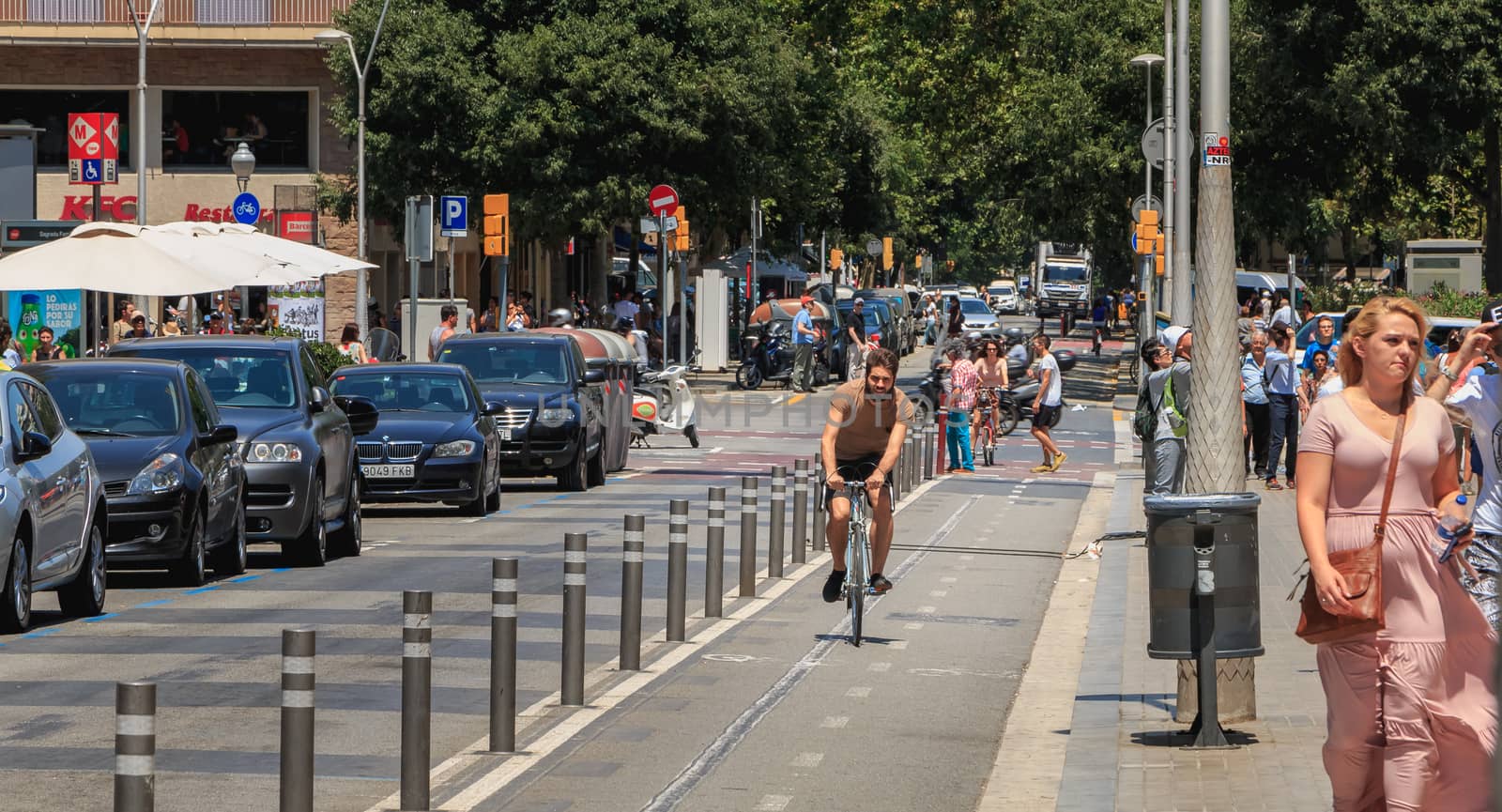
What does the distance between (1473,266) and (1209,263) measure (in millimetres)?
54788

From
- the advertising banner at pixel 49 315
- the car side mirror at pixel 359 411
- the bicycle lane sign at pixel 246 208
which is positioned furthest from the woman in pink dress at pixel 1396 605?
the bicycle lane sign at pixel 246 208

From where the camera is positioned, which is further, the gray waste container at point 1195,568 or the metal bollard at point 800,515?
the metal bollard at point 800,515

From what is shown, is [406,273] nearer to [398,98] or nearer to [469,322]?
[398,98]

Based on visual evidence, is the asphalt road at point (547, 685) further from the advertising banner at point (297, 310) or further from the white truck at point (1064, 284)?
the white truck at point (1064, 284)

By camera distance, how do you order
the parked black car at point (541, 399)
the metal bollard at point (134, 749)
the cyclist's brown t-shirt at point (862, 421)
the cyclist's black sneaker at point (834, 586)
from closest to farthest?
the metal bollard at point (134, 749)
the cyclist's black sneaker at point (834, 586)
the cyclist's brown t-shirt at point (862, 421)
the parked black car at point (541, 399)

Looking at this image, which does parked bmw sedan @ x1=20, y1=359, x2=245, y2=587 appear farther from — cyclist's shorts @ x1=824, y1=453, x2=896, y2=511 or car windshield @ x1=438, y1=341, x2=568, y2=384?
car windshield @ x1=438, y1=341, x2=568, y2=384

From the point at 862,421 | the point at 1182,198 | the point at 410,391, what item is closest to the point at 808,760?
the point at 862,421

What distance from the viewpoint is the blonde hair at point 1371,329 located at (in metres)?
6.87

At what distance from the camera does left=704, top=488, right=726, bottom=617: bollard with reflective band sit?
13.9 meters

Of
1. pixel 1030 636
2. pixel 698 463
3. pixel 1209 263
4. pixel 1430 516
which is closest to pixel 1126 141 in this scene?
pixel 698 463

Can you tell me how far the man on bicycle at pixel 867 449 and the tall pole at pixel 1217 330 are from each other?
3.37 meters

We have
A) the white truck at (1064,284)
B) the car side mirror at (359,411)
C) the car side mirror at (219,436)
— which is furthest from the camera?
the white truck at (1064,284)

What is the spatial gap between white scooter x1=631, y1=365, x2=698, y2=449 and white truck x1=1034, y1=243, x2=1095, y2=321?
72793 millimetres

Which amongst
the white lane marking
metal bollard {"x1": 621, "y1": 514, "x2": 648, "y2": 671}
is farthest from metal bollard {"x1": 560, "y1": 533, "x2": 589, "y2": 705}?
the white lane marking
